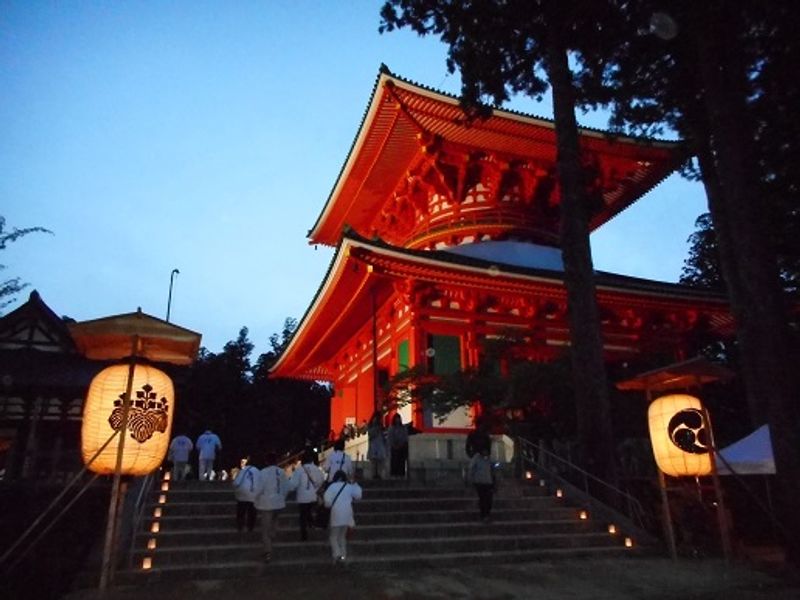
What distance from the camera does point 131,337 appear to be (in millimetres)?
6441

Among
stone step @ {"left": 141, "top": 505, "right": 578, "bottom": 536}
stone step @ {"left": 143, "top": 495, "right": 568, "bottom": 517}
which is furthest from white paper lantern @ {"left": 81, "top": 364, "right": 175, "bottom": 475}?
stone step @ {"left": 143, "top": 495, "right": 568, "bottom": 517}

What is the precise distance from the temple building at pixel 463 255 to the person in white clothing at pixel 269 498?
6.17 metres

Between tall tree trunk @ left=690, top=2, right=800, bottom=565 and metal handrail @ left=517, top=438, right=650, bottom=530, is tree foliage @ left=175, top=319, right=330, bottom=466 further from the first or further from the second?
tall tree trunk @ left=690, top=2, right=800, bottom=565

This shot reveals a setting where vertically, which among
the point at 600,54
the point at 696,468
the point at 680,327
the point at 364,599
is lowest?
the point at 364,599

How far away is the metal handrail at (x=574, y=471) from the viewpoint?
948 cm

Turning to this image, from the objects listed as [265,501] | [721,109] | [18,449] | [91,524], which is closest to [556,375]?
[721,109]

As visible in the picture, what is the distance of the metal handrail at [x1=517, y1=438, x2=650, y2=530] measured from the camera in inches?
373

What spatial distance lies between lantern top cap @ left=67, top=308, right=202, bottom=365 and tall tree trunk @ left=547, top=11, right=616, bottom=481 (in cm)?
652

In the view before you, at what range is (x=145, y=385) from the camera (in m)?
6.53

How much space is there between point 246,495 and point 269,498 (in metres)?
0.58

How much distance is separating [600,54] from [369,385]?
11.6 m

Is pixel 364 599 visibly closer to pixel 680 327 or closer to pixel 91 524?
pixel 91 524

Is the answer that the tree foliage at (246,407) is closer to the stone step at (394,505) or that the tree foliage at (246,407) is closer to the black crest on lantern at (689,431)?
the stone step at (394,505)

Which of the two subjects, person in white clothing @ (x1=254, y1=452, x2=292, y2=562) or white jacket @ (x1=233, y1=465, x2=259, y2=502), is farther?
white jacket @ (x1=233, y1=465, x2=259, y2=502)
